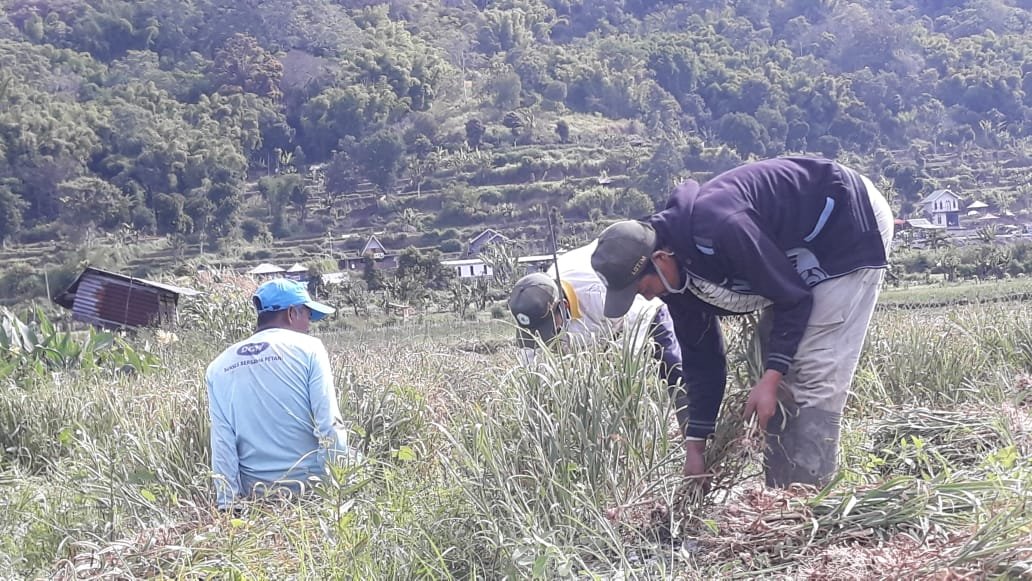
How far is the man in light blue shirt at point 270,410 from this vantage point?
4.13 metres

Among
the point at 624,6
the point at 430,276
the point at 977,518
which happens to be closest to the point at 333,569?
the point at 977,518

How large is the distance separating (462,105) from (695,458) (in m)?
84.9

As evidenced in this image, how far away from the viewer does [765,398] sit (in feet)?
10.1

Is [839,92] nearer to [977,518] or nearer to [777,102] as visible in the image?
[777,102]

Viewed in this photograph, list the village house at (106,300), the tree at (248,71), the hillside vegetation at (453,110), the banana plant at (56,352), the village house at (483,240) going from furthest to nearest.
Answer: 1. the tree at (248,71)
2. the hillside vegetation at (453,110)
3. the village house at (483,240)
4. the village house at (106,300)
5. the banana plant at (56,352)

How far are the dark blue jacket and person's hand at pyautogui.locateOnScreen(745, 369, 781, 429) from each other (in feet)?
0.13

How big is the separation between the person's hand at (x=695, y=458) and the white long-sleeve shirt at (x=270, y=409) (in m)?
1.49

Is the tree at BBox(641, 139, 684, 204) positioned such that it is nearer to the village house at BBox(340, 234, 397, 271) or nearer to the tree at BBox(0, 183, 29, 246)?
the village house at BBox(340, 234, 397, 271)

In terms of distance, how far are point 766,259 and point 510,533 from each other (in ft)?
3.56

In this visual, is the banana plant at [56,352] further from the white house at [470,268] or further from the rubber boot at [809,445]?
the white house at [470,268]

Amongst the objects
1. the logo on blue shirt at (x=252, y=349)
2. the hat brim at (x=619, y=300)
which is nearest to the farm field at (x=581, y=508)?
the hat brim at (x=619, y=300)

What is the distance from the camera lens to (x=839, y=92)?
74375 millimetres

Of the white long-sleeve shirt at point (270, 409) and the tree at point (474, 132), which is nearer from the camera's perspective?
the white long-sleeve shirt at point (270, 409)

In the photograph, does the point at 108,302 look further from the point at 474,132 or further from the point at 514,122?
the point at 514,122
